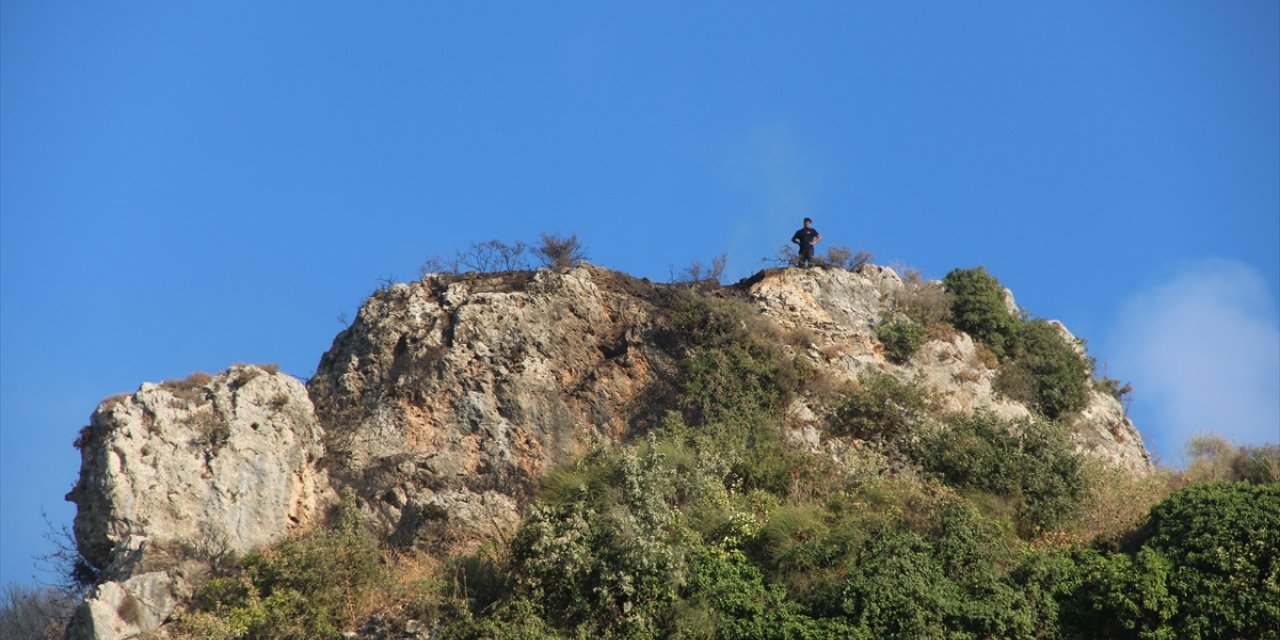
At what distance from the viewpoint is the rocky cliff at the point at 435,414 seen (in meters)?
26.5

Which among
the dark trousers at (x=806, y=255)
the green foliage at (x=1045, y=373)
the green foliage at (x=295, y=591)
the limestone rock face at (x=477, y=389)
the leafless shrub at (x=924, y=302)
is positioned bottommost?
the green foliage at (x=295, y=591)

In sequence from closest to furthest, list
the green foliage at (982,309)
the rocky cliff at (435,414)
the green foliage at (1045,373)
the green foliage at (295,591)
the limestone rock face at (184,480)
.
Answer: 1. the green foliage at (295,591)
2. the limestone rock face at (184,480)
3. the rocky cliff at (435,414)
4. the green foliage at (1045,373)
5. the green foliage at (982,309)

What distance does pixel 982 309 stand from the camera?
3416cm

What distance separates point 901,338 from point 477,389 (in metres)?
9.72

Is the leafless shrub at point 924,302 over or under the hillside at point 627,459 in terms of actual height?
over

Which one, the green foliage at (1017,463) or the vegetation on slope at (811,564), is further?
the green foliage at (1017,463)

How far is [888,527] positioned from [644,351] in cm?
815

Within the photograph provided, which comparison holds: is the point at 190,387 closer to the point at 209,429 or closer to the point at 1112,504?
the point at 209,429

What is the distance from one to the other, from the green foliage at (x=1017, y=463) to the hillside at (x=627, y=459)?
55 mm

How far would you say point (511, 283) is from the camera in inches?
1275

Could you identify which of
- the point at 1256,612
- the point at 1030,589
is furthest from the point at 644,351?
the point at 1256,612

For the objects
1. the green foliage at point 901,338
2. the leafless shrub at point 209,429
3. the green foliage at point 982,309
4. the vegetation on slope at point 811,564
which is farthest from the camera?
the green foliage at point 982,309

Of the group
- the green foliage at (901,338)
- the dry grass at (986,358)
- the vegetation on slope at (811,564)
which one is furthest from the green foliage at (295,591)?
the dry grass at (986,358)

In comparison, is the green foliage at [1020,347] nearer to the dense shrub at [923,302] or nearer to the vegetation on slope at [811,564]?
the dense shrub at [923,302]
